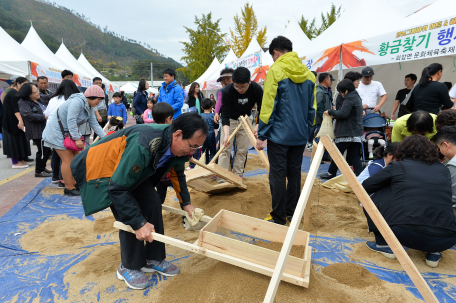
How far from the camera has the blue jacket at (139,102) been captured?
22.0 feet

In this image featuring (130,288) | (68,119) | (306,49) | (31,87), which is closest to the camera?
(130,288)

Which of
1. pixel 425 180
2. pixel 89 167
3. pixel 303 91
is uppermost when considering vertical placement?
pixel 303 91

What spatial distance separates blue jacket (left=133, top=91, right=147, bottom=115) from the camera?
6.72 m

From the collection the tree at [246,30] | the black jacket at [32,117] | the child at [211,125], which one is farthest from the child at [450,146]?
the tree at [246,30]

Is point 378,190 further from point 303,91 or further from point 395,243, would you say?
point 303,91

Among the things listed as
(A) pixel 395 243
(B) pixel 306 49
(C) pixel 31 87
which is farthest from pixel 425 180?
(B) pixel 306 49

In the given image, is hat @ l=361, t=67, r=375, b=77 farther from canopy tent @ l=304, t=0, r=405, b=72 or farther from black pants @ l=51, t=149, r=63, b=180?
black pants @ l=51, t=149, r=63, b=180

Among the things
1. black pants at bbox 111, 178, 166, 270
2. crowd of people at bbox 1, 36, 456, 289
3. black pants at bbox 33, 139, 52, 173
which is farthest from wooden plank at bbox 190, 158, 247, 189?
black pants at bbox 33, 139, 52, 173

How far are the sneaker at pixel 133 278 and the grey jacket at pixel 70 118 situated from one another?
2.35 meters

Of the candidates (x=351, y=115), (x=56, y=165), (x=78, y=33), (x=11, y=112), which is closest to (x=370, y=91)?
(x=351, y=115)

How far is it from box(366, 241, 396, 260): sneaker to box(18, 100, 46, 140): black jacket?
17.8 ft

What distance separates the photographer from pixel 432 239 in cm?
217

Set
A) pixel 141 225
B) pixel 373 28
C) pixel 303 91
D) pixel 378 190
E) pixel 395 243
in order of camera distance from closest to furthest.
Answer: pixel 395 243
pixel 141 225
pixel 378 190
pixel 303 91
pixel 373 28

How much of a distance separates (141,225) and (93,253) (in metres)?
1.08
